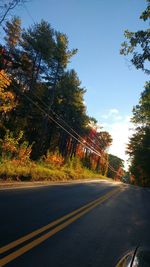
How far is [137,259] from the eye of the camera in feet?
7.91

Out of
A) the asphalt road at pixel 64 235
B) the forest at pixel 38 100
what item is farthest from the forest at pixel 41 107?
the asphalt road at pixel 64 235

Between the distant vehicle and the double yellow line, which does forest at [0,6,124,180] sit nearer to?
the double yellow line

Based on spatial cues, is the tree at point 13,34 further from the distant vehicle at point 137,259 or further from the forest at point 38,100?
the distant vehicle at point 137,259

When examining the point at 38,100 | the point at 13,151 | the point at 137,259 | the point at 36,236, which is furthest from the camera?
the point at 38,100

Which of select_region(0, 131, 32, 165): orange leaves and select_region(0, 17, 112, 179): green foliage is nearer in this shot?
select_region(0, 131, 32, 165): orange leaves

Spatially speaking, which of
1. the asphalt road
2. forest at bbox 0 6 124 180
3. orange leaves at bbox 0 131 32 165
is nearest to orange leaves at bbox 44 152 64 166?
forest at bbox 0 6 124 180

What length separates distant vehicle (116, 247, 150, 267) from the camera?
2.30m

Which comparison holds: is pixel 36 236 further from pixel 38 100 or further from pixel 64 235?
pixel 38 100

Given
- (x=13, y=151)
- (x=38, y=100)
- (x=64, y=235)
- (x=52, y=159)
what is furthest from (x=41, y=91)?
(x=64, y=235)

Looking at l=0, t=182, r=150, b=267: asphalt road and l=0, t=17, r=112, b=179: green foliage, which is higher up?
l=0, t=17, r=112, b=179: green foliage

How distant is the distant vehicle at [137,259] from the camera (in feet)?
7.54

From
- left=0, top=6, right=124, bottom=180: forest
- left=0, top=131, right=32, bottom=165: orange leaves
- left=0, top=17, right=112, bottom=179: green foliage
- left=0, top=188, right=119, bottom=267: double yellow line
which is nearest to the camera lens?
left=0, top=188, right=119, bottom=267: double yellow line

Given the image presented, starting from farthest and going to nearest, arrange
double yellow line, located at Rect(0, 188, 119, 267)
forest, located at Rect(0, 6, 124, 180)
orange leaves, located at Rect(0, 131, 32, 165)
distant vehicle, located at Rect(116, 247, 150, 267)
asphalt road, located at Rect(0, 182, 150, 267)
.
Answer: forest, located at Rect(0, 6, 124, 180) → orange leaves, located at Rect(0, 131, 32, 165) → asphalt road, located at Rect(0, 182, 150, 267) → double yellow line, located at Rect(0, 188, 119, 267) → distant vehicle, located at Rect(116, 247, 150, 267)

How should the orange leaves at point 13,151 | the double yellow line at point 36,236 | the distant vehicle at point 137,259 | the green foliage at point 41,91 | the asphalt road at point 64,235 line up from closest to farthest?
the distant vehicle at point 137,259 < the double yellow line at point 36,236 < the asphalt road at point 64,235 < the orange leaves at point 13,151 < the green foliage at point 41,91
